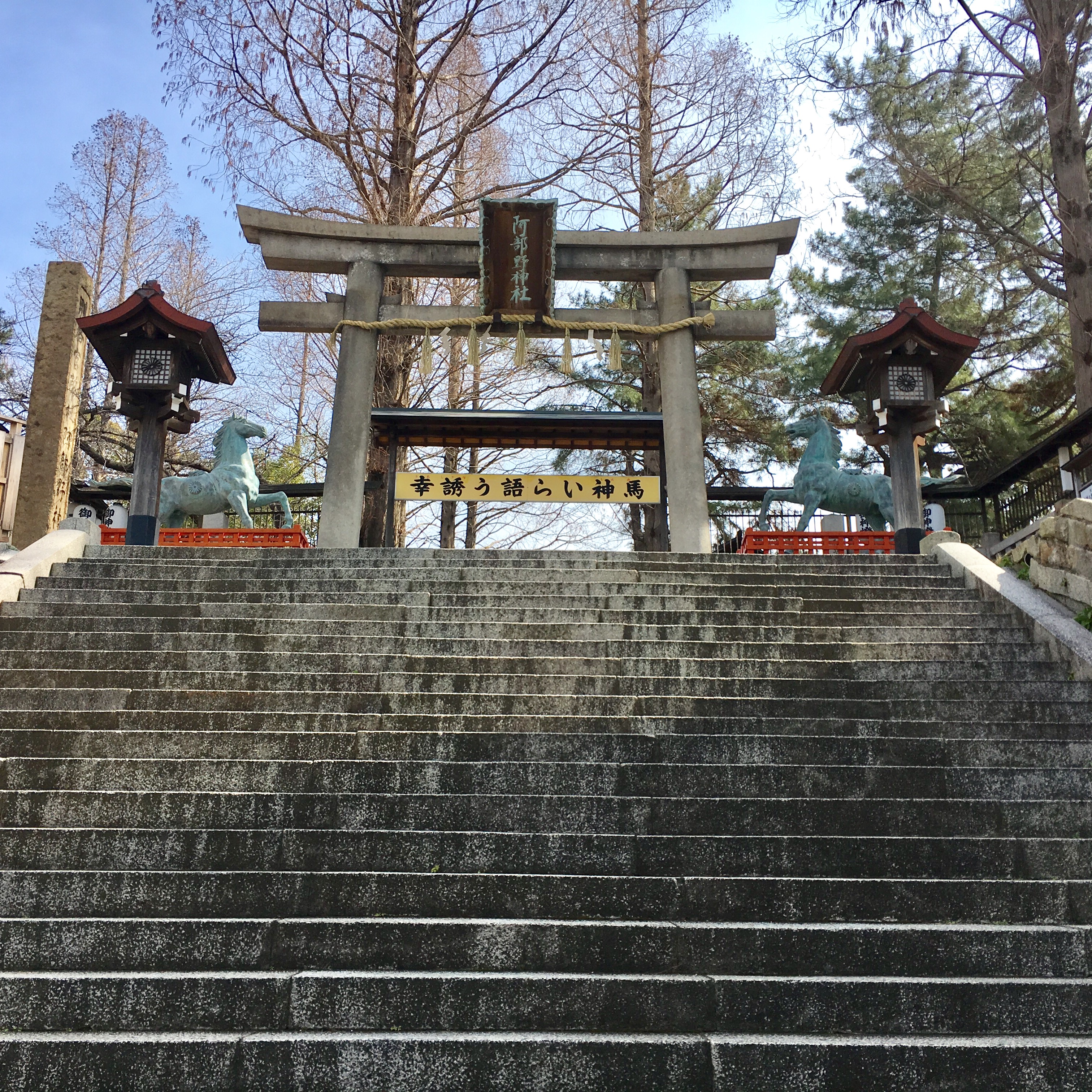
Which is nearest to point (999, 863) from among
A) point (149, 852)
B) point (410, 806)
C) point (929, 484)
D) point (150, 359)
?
point (410, 806)

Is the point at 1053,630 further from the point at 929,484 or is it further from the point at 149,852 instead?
the point at 929,484

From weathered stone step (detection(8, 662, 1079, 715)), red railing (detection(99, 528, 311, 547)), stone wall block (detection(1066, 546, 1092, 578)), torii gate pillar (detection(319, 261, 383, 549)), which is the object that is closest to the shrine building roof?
torii gate pillar (detection(319, 261, 383, 549))

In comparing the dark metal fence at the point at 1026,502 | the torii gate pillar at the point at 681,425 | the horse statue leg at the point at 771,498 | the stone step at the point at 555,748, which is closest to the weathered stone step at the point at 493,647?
the stone step at the point at 555,748

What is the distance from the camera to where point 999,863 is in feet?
14.8

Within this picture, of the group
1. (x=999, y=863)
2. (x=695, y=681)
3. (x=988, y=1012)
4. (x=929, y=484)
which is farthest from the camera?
(x=929, y=484)

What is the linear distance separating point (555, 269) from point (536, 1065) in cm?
1089

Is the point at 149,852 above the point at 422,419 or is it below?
below

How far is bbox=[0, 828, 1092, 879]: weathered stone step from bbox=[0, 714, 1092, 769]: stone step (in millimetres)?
799

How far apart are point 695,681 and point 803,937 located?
2474 millimetres

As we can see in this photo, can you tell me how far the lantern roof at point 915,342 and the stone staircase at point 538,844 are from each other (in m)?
4.20

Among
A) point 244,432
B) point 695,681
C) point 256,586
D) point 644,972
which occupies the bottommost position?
point 644,972

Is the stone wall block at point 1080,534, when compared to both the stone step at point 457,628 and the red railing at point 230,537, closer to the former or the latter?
the stone step at point 457,628

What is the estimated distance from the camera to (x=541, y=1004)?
365cm

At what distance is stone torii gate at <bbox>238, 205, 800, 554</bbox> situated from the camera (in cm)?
1244
